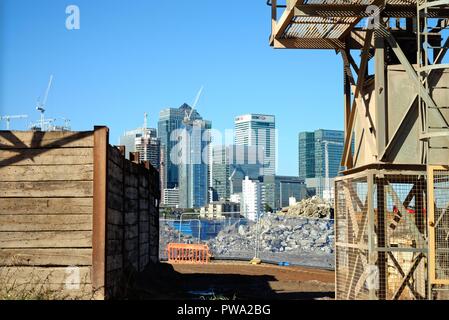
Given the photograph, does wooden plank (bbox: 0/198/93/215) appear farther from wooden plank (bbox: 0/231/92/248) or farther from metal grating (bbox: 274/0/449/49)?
metal grating (bbox: 274/0/449/49)

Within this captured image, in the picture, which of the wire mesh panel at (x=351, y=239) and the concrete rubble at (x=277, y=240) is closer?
the wire mesh panel at (x=351, y=239)

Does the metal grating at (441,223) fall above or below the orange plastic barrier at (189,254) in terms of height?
above

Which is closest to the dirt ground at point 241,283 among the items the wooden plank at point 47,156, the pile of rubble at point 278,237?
the wooden plank at point 47,156

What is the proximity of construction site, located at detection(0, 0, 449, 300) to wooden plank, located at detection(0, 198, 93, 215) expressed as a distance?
17 mm

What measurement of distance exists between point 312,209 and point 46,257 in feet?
176

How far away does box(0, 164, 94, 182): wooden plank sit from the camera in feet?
40.1

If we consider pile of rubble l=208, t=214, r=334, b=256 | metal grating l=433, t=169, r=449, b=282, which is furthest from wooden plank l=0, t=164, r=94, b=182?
pile of rubble l=208, t=214, r=334, b=256

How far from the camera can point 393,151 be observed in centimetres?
1320

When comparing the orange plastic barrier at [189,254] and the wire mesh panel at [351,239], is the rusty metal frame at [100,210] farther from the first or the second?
the orange plastic barrier at [189,254]

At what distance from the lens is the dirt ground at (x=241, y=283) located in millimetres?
18062

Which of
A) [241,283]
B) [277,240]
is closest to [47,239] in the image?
[241,283]

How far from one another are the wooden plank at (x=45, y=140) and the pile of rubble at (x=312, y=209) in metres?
49.8
